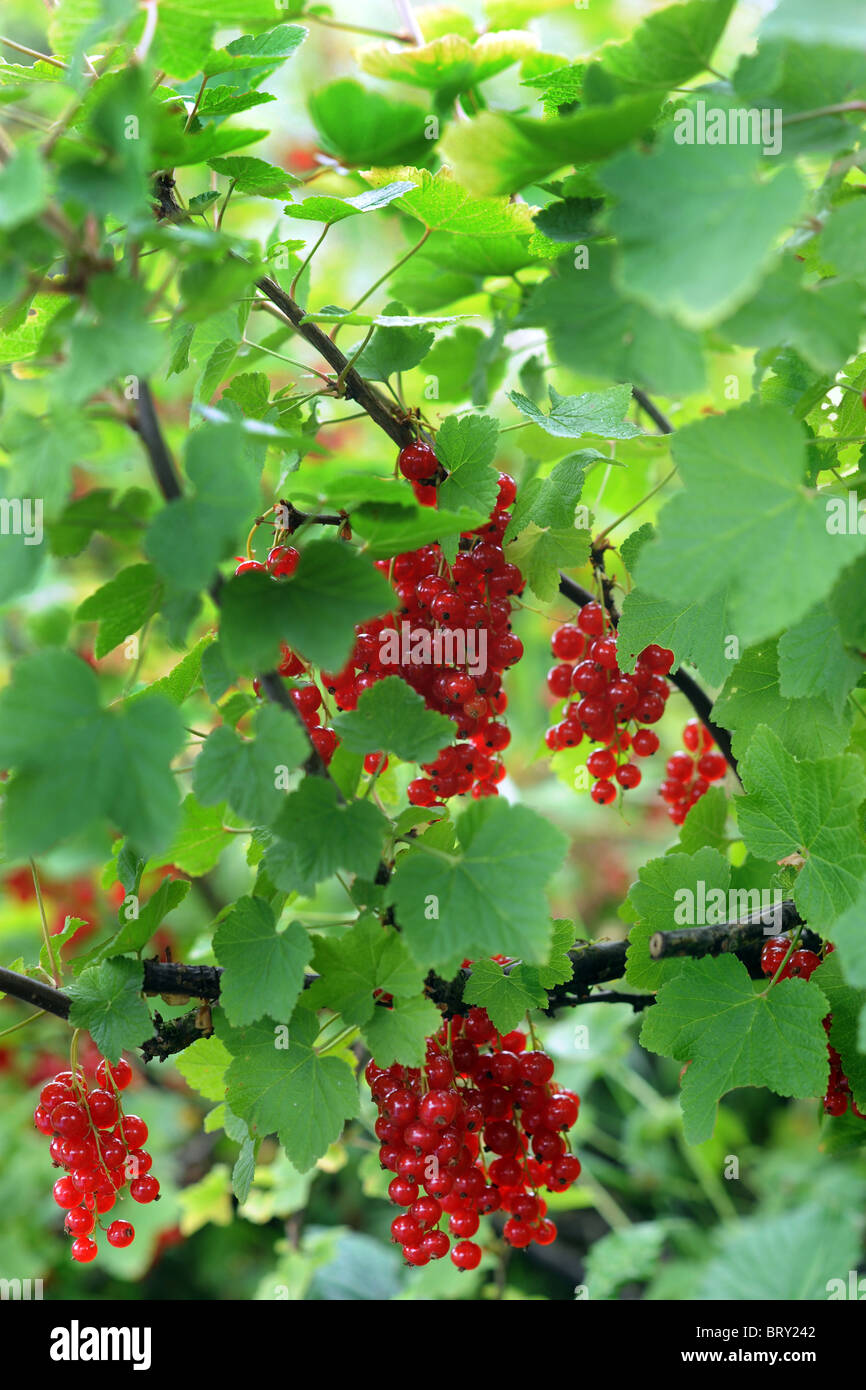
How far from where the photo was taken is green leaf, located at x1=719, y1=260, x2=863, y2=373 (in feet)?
1.48

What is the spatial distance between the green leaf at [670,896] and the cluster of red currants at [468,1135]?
0.10 metres

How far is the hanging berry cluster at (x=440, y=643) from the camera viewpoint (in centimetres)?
65

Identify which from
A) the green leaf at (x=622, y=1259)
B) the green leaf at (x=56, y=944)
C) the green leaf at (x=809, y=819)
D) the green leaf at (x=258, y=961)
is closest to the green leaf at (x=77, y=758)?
the green leaf at (x=258, y=961)

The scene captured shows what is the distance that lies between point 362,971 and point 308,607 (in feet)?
0.73

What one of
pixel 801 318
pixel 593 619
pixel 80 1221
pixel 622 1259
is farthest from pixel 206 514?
pixel 622 1259

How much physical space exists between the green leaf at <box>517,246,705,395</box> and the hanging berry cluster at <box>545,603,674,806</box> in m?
0.29

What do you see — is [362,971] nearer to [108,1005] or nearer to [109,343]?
[108,1005]

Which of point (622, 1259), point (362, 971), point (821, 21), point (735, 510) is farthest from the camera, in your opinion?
point (622, 1259)

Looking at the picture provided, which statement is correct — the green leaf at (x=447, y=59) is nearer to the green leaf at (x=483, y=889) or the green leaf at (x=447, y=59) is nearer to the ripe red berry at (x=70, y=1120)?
the green leaf at (x=483, y=889)

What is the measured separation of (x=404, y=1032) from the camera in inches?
23.5

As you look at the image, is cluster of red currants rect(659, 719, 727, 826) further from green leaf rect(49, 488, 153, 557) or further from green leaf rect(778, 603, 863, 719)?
green leaf rect(49, 488, 153, 557)

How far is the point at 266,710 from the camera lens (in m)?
0.51

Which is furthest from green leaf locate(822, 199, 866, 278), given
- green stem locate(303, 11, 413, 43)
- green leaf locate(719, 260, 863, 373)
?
green stem locate(303, 11, 413, 43)
